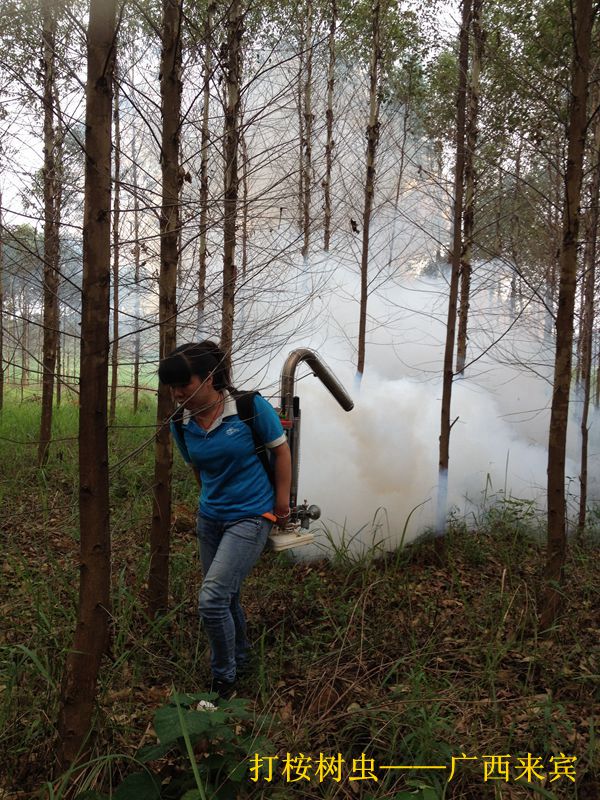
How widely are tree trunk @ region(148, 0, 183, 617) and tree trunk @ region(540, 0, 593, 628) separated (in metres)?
2.53

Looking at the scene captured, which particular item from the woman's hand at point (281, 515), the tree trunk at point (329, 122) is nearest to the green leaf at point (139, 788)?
the woman's hand at point (281, 515)

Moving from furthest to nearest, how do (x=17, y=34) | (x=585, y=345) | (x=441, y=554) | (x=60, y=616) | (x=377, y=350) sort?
(x=377, y=350)
(x=585, y=345)
(x=441, y=554)
(x=60, y=616)
(x=17, y=34)

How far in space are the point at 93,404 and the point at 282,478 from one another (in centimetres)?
118

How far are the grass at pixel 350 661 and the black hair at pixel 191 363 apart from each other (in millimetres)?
290

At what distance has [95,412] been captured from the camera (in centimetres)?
198

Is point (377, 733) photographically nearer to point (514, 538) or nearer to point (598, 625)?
point (598, 625)

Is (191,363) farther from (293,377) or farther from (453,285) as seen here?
(453,285)

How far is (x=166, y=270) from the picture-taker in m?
3.34

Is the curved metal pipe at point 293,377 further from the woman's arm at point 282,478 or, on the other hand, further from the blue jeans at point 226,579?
the blue jeans at point 226,579

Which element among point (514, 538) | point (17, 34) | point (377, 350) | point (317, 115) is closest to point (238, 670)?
point (514, 538)

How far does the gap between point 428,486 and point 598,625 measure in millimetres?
2146

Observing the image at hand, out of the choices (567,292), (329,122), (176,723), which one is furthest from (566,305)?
(329,122)

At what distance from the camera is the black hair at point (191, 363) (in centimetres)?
252

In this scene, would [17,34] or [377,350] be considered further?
[377,350]
